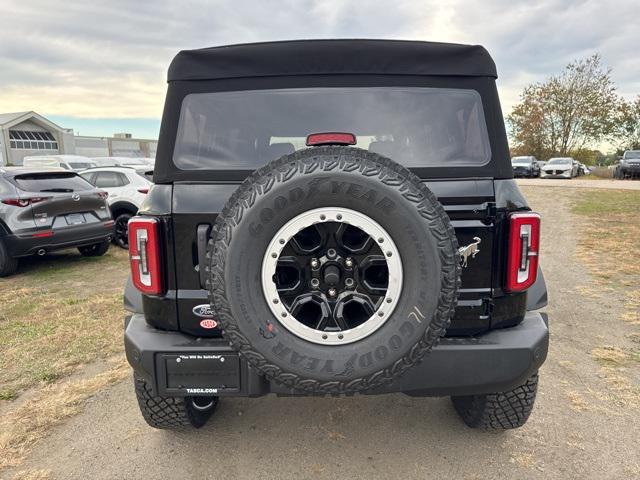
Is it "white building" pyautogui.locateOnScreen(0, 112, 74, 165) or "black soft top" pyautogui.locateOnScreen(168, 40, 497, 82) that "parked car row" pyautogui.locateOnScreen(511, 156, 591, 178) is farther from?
"white building" pyautogui.locateOnScreen(0, 112, 74, 165)

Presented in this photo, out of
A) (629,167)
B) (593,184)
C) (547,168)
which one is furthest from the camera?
(547,168)

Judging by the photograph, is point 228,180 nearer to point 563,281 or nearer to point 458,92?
point 458,92

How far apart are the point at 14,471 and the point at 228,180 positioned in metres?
1.96

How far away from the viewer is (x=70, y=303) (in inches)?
211

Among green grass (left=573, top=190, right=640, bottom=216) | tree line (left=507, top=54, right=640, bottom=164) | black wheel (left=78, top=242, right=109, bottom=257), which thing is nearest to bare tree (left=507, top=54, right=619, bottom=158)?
tree line (left=507, top=54, right=640, bottom=164)

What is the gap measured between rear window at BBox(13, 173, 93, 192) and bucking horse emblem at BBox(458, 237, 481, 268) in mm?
6640

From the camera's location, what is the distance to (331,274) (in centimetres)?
187

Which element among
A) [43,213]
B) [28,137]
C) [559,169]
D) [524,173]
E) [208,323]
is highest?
[28,137]

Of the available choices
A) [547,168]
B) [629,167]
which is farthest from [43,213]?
[629,167]

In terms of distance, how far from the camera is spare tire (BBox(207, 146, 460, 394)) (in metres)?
1.75

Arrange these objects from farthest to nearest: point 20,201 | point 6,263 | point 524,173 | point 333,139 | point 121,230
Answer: point 524,173
point 121,230
point 6,263
point 20,201
point 333,139

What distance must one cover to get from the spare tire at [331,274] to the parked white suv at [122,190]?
751 cm

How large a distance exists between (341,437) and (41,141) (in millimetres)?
54626

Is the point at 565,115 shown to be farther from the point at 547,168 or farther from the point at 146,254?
the point at 146,254
